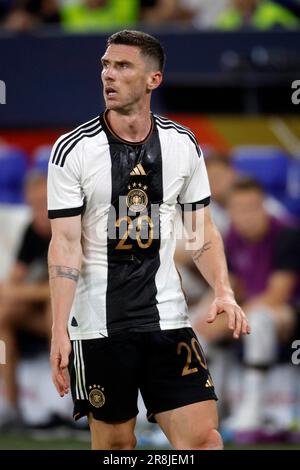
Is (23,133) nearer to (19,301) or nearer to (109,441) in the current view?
(19,301)

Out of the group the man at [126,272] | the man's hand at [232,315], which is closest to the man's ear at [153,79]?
the man at [126,272]

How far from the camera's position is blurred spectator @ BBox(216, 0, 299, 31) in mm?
9750

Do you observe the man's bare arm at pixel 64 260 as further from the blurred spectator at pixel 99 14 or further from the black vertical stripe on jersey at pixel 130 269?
the blurred spectator at pixel 99 14

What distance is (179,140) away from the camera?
529 centimetres

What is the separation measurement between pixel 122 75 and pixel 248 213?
12.5 ft

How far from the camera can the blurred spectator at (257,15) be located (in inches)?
384

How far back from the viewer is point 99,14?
34.5 feet

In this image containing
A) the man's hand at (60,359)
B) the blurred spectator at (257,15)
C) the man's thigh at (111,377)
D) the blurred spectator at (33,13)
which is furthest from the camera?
the blurred spectator at (33,13)

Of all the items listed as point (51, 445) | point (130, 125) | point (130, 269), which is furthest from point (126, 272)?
point (51, 445)

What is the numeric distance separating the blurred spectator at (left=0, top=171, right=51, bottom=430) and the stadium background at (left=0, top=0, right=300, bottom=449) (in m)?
0.09
